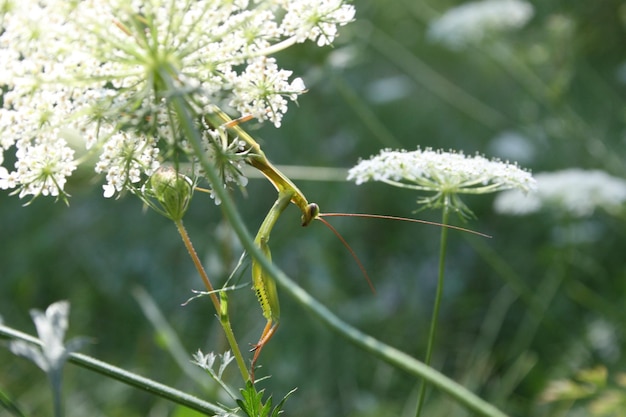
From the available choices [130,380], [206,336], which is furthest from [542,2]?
[130,380]

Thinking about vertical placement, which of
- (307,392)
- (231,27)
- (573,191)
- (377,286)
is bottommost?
(307,392)

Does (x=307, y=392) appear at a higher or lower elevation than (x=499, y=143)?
lower

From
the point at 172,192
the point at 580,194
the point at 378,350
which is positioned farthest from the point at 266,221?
the point at 580,194

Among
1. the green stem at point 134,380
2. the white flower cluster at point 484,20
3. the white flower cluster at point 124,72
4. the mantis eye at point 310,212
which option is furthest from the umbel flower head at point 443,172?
the white flower cluster at point 484,20

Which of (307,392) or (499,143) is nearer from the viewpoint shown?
(307,392)

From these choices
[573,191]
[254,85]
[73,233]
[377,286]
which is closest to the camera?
[254,85]

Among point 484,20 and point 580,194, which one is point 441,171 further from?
point 484,20

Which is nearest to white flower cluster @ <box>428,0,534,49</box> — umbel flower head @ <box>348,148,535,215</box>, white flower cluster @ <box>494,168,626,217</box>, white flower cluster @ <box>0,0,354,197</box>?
white flower cluster @ <box>494,168,626,217</box>

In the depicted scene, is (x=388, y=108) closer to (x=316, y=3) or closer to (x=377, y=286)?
(x=377, y=286)
